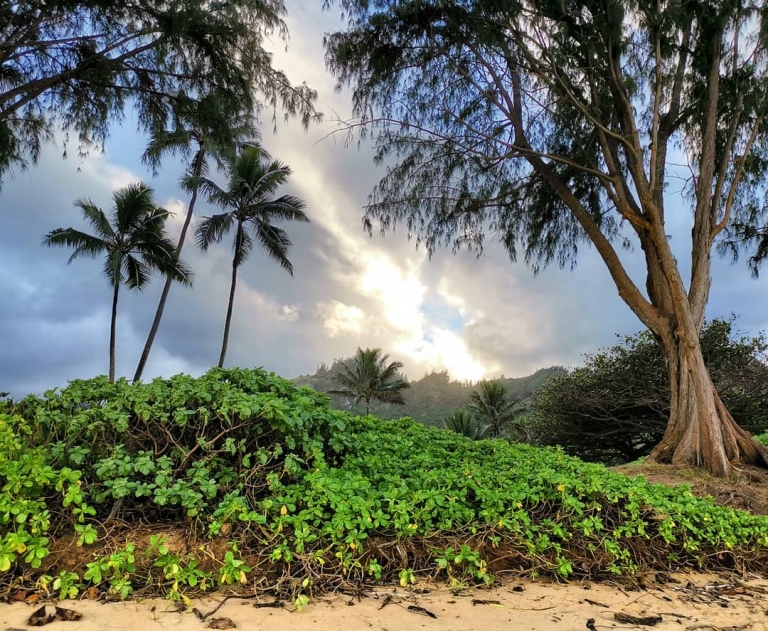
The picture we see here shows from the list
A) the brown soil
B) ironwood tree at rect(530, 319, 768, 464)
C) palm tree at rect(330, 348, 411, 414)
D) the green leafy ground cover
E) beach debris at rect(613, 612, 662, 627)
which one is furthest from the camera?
palm tree at rect(330, 348, 411, 414)

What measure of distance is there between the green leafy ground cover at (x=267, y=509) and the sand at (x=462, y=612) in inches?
4.7

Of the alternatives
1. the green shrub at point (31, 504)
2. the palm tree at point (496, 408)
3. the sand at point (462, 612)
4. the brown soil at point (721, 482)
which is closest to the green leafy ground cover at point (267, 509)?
the green shrub at point (31, 504)

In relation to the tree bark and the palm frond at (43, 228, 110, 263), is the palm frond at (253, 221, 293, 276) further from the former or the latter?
the tree bark

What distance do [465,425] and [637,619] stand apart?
885 inches

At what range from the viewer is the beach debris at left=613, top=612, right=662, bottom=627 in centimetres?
239

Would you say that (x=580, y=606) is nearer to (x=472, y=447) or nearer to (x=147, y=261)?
(x=472, y=447)

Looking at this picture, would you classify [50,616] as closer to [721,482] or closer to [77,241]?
[721,482]

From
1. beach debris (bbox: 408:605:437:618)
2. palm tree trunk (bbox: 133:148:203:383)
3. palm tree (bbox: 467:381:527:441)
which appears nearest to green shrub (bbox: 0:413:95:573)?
beach debris (bbox: 408:605:437:618)

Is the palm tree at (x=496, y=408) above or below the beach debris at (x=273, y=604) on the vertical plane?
above

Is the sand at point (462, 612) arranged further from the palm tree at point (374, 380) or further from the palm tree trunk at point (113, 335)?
the palm tree at point (374, 380)

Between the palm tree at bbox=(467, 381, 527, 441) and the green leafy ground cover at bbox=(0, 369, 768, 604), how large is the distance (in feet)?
73.4

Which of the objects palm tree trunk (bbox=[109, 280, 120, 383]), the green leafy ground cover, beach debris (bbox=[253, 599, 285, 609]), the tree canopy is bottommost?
beach debris (bbox=[253, 599, 285, 609])

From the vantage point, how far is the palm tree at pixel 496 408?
26.0 meters

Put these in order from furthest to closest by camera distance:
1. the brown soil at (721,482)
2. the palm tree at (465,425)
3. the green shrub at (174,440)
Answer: the palm tree at (465,425), the brown soil at (721,482), the green shrub at (174,440)
